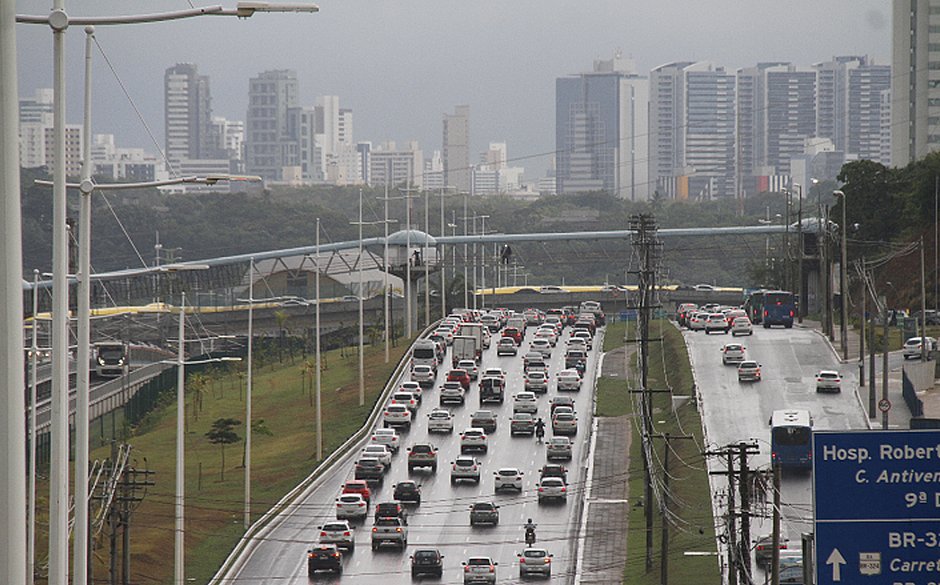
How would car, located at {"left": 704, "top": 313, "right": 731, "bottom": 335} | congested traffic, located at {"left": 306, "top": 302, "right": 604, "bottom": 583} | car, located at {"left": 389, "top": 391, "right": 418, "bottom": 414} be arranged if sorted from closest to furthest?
1. congested traffic, located at {"left": 306, "top": 302, "right": 604, "bottom": 583}
2. car, located at {"left": 389, "top": 391, "right": 418, "bottom": 414}
3. car, located at {"left": 704, "top": 313, "right": 731, "bottom": 335}

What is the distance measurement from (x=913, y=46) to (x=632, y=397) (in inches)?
3743

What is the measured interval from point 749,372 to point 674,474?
690 inches

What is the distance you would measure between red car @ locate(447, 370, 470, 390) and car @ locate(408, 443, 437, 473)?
18.5 m

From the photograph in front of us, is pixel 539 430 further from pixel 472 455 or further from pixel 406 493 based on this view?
pixel 406 493

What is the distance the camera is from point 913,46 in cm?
16400

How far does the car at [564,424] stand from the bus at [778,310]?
96.7 ft

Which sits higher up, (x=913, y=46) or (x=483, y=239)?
(x=913, y=46)

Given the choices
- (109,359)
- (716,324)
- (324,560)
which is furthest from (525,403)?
(109,359)

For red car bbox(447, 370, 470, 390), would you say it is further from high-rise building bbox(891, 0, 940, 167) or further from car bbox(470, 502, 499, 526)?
high-rise building bbox(891, 0, 940, 167)

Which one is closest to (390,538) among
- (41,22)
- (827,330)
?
(41,22)

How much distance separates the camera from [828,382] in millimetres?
72062

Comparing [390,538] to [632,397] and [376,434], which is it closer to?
[376,434]

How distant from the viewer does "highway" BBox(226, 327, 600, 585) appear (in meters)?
50.2

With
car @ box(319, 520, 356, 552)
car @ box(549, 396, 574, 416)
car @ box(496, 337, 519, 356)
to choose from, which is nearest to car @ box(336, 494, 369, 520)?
car @ box(319, 520, 356, 552)
